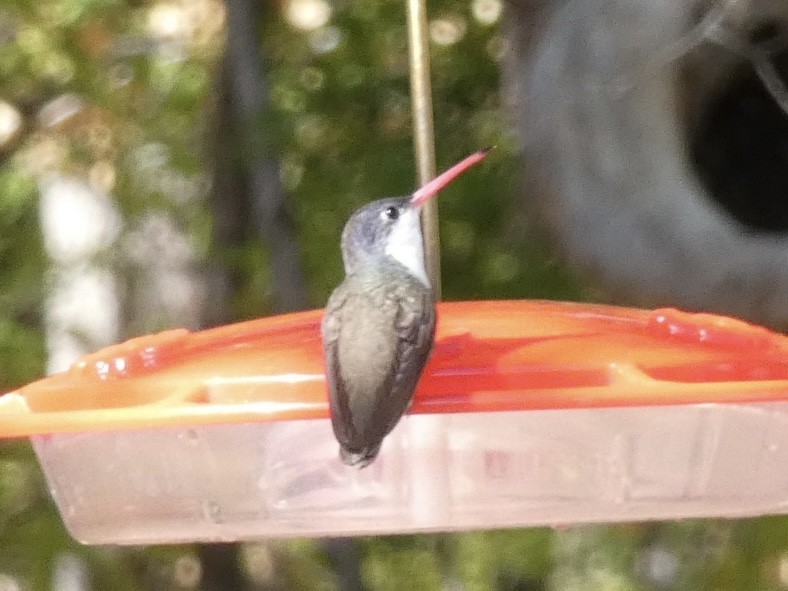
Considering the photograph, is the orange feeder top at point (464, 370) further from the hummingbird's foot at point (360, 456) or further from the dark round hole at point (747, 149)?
the dark round hole at point (747, 149)

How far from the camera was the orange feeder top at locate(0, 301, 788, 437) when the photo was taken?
2.50ft

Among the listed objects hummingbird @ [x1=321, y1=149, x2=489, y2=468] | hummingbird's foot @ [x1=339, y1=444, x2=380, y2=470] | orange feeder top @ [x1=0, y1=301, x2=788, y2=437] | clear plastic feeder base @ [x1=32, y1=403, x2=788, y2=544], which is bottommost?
clear plastic feeder base @ [x1=32, y1=403, x2=788, y2=544]

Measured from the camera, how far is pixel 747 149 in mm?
1812

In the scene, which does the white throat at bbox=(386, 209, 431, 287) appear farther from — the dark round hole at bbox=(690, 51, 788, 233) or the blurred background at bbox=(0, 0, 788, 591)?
the dark round hole at bbox=(690, 51, 788, 233)

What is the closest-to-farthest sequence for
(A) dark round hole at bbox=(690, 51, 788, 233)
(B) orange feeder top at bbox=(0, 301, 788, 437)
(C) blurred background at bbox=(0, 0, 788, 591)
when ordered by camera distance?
1. (B) orange feeder top at bbox=(0, 301, 788, 437)
2. (C) blurred background at bbox=(0, 0, 788, 591)
3. (A) dark round hole at bbox=(690, 51, 788, 233)

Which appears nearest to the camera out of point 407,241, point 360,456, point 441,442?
point 360,456

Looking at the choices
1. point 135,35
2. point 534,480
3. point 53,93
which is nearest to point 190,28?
point 135,35

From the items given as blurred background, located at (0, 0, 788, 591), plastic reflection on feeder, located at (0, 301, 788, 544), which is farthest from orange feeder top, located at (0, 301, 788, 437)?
blurred background, located at (0, 0, 788, 591)

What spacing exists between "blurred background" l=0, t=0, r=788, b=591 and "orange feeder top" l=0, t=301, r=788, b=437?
0.38 meters

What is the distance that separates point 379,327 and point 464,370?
3.2 inches

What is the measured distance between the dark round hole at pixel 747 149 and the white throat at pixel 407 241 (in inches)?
30.0

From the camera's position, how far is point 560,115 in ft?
4.54

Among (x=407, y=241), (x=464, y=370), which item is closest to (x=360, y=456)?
(x=464, y=370)

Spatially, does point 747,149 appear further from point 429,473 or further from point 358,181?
point 429,473
